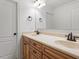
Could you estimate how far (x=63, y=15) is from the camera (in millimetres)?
2223

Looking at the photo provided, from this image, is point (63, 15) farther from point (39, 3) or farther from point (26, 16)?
point (26, 16)

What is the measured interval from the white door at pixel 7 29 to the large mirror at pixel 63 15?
1162 millimetres

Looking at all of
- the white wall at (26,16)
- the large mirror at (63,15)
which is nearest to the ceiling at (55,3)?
the large mirror at (63,15)

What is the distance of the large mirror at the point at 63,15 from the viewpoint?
6.25ft

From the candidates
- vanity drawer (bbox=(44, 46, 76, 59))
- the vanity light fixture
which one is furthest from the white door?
vanity drawer (bbox=(44, 46, 76, 59))

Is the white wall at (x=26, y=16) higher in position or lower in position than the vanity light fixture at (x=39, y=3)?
lower

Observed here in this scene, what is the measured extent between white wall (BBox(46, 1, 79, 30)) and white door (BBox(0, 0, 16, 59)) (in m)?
1.30

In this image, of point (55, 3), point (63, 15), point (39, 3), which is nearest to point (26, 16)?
point (39, 3)

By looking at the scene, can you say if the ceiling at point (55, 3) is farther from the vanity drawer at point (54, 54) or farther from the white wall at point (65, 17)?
the vanity drawer at point (54, 54)

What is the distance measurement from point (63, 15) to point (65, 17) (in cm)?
9

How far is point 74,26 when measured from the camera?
75.0 inches

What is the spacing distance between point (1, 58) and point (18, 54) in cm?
55

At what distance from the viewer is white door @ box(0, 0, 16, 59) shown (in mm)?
2809

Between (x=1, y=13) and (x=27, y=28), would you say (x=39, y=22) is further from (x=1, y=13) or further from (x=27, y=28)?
(x=1, y=13)
